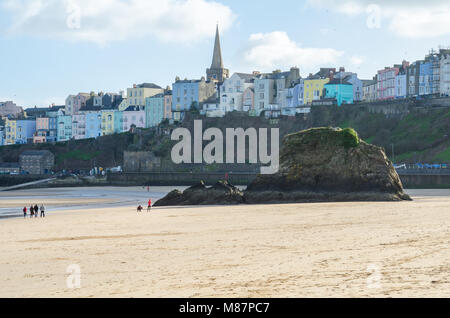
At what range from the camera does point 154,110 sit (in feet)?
383

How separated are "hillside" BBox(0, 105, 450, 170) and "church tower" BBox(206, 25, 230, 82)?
30.0 m

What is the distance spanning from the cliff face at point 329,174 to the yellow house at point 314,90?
202 ft

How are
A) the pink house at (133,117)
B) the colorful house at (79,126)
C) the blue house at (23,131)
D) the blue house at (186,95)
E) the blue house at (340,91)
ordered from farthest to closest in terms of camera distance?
the blue house at (23,131), the colorful house at (79,126), the pink house at (133,117), the blue house at (186,95), the blue house at (340,91)

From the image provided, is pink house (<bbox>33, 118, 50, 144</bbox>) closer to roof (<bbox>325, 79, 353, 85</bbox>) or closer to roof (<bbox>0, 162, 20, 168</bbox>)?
roof (<bbox>0, 162, 20, 168</bbox>)

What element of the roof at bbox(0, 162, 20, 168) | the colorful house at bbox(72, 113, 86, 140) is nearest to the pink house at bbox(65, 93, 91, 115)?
the colorful house at bbox(72, 113, 86, 140)

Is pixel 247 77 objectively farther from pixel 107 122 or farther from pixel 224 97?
pixel 107 122

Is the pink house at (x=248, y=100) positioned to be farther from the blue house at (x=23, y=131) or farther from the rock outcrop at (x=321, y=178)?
the rock outcrop at (x=321, y=178)

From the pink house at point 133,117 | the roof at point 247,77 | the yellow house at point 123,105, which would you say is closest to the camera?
the roof at point 247,77

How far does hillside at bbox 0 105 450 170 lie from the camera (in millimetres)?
74062

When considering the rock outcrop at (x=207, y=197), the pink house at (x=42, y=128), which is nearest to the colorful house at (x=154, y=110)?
the pink house at (x=42, y=128)

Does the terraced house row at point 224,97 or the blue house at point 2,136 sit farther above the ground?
the terraced house row at point 224,97

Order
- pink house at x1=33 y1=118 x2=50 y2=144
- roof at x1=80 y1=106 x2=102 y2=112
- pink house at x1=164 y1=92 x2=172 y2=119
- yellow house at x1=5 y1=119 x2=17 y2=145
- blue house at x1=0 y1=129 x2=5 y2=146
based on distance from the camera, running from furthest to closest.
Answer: blue house at x1=0 y1=129 x2=5 y2=146, yellow house at x1=5 y1=119 x2=17 y2=145, pink house at x1=33 y1=118 x2=50 y2=144, roof at x1=80 y1=106 x2=102 y2=112, pink house at x1=164 y1=92 x2=172 y2=119

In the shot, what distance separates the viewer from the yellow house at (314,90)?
101 meters

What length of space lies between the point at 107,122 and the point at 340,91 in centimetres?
4900
